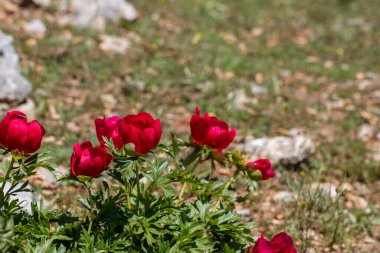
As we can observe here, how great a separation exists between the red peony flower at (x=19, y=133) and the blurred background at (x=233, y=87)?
159 cm

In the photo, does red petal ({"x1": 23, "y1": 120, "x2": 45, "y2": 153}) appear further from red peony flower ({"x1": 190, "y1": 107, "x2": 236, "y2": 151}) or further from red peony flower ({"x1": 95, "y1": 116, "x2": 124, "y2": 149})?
red peony flower ({"x1": 190, "y1": 107, "x2": 236, "y2": 151})

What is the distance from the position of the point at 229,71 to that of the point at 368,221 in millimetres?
3465

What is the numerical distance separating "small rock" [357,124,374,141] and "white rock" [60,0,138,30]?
388cm

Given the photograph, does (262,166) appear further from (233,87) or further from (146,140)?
(233,87)

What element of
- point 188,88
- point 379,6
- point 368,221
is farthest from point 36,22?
point 379,6

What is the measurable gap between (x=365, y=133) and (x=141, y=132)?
4452mm

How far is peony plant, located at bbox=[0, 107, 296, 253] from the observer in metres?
2.18

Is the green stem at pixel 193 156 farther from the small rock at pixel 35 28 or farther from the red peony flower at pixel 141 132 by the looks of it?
the small rock at pixel 35 28

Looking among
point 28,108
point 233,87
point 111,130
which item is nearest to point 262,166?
point 111,130

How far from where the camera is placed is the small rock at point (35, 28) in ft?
22.7

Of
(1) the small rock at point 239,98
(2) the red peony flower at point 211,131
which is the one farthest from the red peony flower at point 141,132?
(1) the small rock at point 239,98

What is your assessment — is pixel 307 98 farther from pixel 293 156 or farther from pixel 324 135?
pixel 293 156

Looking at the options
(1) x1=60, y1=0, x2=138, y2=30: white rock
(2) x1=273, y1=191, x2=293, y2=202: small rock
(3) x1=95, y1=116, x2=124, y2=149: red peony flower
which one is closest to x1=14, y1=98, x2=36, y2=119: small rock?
(1) x1=60, y1=0, x2=138, y2=30: white rock

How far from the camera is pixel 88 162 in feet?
7.15
